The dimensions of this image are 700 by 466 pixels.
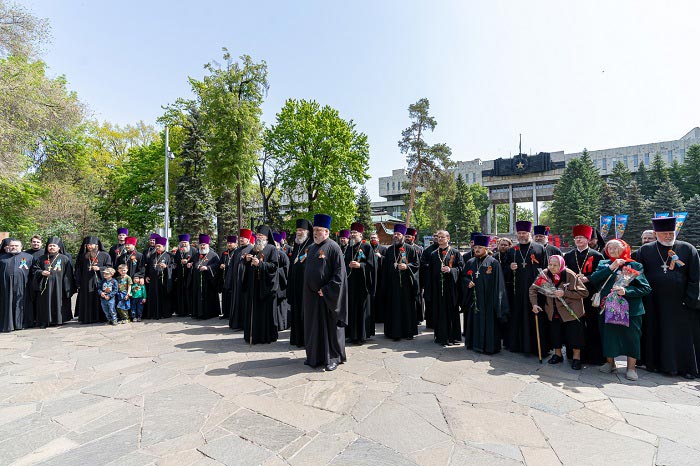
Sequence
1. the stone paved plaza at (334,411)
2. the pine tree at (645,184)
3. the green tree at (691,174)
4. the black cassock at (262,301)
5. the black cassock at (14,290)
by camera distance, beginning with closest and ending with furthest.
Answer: the stone paved plaza at (334,411)
the black cassock at (262,301)
the black cassock at (14,290)
the pine tree at (645,184)
the green tree at (691,174)

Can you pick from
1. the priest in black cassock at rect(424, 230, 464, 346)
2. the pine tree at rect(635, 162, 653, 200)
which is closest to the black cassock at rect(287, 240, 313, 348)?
the priest in black cassock at rect(424, 230, 464, 346)

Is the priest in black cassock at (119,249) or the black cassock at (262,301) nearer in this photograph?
the black cassock at (262,301)

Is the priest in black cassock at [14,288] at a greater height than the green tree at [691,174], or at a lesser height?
lesser

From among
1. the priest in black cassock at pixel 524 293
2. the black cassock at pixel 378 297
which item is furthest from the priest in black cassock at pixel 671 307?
the black cassock at pixel 378 297

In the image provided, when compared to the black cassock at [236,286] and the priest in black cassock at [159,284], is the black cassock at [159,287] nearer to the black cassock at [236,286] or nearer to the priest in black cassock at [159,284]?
the priest in black cassock at [159,284]

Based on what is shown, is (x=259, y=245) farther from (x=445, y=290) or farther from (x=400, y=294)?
(x=445, y=290)

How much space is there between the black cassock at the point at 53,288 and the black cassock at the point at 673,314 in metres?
12.6

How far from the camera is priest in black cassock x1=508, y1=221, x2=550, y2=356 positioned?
6340 millimetres

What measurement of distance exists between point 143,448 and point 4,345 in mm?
6383

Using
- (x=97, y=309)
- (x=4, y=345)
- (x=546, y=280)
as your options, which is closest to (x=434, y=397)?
(x=546, y=280)

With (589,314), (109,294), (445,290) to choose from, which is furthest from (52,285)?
(589,314)

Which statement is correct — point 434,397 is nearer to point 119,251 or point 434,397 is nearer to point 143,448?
point 143,448

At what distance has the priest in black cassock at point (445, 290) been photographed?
7031mm

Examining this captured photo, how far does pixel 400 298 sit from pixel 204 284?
5.65 metres
